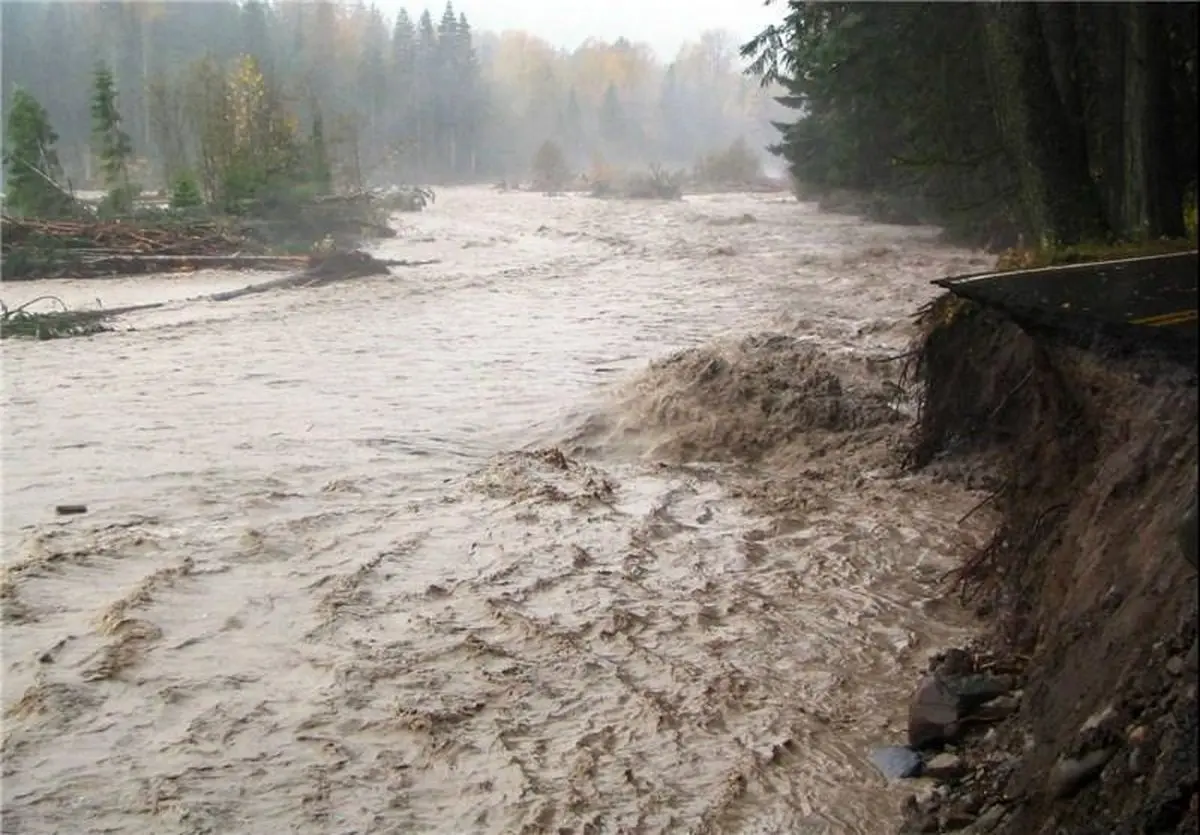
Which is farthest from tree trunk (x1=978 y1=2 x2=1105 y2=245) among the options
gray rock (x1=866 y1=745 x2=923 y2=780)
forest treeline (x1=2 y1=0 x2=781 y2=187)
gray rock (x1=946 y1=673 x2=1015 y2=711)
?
forest treeline (x1=2 y1=0 x2=781 y2=187)

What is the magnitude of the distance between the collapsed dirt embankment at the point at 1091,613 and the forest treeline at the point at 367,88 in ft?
47.9

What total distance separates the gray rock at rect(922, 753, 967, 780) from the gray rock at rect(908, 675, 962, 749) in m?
0.10

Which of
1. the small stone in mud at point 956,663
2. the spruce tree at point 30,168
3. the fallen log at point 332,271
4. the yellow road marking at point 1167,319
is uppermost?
the spruce tree at point 30,168

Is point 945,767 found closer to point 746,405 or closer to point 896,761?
point 896,761

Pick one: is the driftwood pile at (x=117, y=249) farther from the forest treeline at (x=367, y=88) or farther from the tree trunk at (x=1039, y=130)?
the tree trunk at (x=1039, y=130)

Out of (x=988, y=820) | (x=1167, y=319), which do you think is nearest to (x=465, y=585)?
(x=988, y=820)

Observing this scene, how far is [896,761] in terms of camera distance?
14.6 feet

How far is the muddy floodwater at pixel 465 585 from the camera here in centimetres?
446

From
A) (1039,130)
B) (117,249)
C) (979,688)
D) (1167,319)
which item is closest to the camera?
(1167,319)

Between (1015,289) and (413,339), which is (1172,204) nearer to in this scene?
(1015,289)

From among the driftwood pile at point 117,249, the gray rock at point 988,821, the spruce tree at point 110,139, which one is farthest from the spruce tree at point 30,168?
the gray rock at point 988,821

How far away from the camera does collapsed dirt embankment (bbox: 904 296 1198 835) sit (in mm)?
2639

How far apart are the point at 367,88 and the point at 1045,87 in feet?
239

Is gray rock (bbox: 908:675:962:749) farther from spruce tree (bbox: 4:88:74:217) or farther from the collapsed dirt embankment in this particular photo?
spruce tree (bbox: 4:88:74:217)
